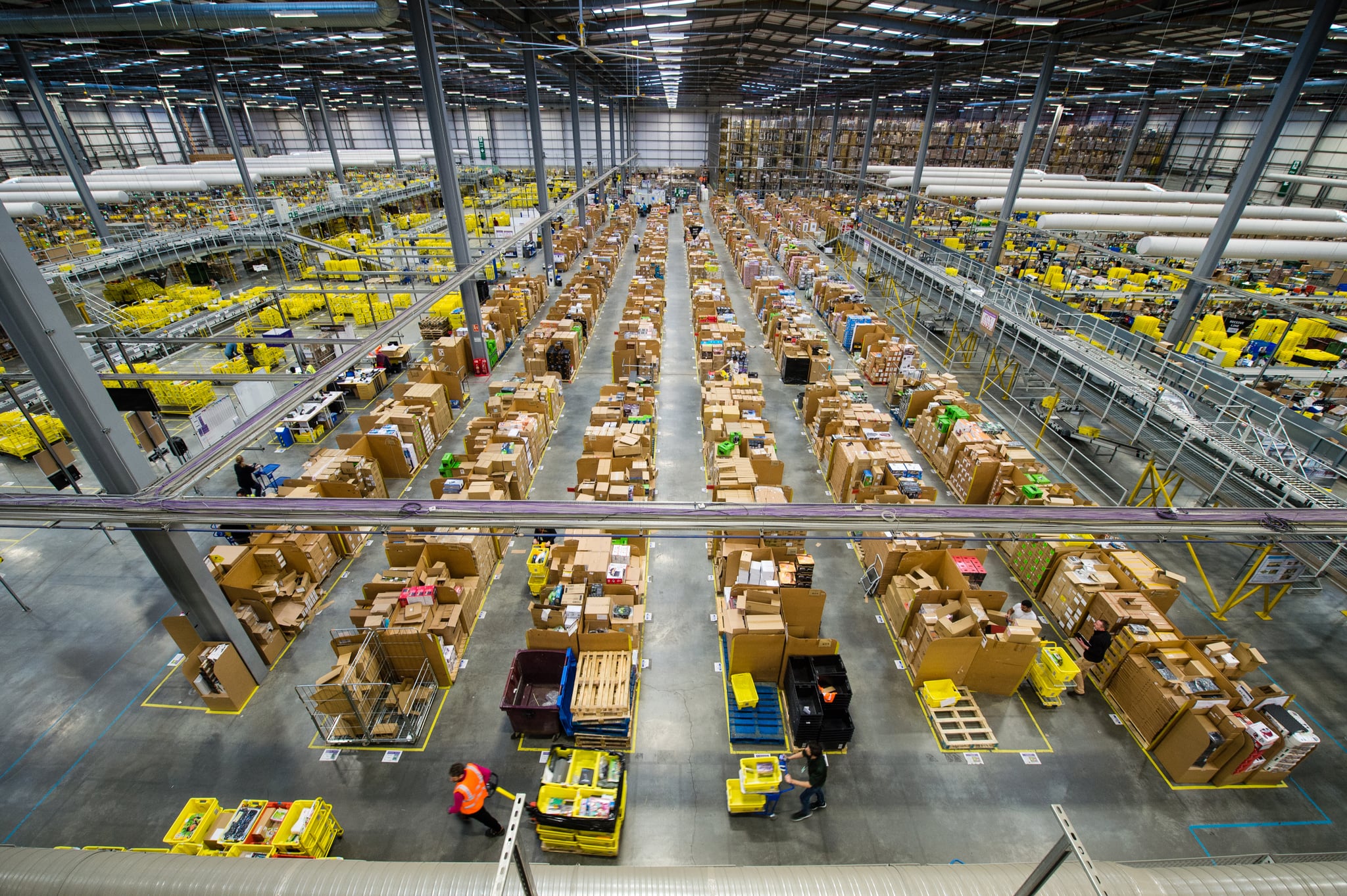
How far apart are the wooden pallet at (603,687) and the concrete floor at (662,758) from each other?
74cm

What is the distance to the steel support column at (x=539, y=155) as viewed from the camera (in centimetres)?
1994

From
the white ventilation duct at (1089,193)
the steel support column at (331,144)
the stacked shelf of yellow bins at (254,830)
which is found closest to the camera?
the stacked shelf of yellow bins at (254,830)

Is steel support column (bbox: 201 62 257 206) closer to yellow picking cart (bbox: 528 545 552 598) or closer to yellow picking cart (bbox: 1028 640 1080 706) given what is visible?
yellow picking cart (bbox: 528 545 552 598)

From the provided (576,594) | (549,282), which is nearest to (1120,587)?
(576,594)

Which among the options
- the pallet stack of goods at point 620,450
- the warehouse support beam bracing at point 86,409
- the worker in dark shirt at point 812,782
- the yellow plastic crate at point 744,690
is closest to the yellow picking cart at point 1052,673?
the worker in dark shirt at point 812,782

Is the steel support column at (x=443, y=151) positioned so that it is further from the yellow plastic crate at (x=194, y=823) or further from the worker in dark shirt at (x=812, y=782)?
the worker in dark shirt at (x=812, y=782)

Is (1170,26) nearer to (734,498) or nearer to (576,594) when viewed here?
(734,498)

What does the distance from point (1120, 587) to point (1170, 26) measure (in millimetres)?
14062

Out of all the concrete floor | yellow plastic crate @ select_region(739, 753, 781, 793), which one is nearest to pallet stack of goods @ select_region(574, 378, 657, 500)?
the concrete floor

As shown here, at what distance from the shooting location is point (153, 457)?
1110 cm

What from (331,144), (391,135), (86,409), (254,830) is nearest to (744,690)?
(254,830)

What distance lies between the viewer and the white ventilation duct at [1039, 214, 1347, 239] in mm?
12977

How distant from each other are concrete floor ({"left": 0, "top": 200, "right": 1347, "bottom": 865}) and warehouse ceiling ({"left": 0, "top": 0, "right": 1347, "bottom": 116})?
12322 millimetres

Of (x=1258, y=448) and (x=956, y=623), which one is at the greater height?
(x=1258, y=448)
